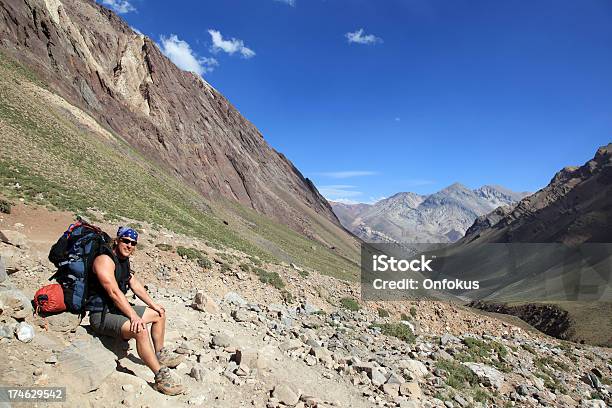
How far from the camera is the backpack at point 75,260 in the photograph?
6.42 meters

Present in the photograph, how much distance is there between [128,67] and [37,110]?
47.0 m

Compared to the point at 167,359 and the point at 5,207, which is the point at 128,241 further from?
the point at 5,207

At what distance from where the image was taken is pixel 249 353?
9227mm

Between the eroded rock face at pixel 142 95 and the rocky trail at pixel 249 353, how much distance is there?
4464 cm

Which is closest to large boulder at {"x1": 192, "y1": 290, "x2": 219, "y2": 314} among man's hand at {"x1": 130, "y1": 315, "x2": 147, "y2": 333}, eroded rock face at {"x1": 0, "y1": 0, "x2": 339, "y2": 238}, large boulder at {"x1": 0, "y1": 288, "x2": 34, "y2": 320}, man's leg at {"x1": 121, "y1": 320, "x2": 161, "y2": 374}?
man's leg at {"x1": 121, "y1": 320, "x2": 161, "y2": 374}

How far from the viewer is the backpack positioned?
6.42 m

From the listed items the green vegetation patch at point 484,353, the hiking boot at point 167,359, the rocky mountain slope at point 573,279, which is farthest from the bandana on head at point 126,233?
the rocky mountain slope at point 573,279

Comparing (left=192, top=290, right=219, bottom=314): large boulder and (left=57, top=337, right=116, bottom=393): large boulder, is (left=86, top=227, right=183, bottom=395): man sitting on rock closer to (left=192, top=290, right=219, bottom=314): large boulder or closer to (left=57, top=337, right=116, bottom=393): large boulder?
(left=57, top=337, right=116, bottom=393): large boulder

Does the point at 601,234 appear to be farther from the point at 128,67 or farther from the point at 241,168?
the point at 128,67

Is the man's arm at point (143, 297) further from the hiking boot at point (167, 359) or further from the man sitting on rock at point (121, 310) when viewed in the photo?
the hiking boot at point (167, 359)

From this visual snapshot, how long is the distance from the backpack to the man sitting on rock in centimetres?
14

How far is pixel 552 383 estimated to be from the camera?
16.7 meters

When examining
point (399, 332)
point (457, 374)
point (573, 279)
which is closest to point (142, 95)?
point (399, 332)

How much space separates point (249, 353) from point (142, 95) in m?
81.2
